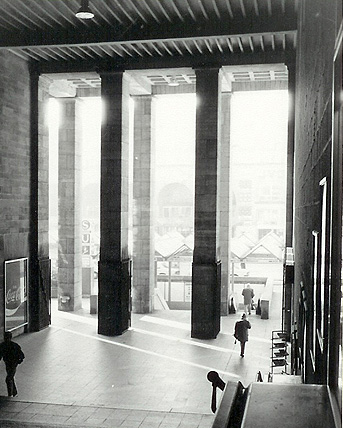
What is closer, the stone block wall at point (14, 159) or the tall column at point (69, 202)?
the stone block wall at point (14, 159)

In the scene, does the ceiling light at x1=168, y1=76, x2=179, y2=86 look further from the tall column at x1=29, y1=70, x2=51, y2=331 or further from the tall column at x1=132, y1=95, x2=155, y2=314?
the tall column at x1=29, y1=70, x2=51, y2=331

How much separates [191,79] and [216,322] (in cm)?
898

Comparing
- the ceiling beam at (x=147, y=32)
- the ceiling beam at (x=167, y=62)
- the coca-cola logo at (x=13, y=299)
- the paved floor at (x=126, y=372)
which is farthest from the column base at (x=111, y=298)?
the ceiling beam at (x=147, y=32)

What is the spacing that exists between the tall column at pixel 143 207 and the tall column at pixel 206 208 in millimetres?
4824

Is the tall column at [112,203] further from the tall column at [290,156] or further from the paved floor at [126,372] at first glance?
the tall column at [290,156]

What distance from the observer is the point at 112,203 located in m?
18.4

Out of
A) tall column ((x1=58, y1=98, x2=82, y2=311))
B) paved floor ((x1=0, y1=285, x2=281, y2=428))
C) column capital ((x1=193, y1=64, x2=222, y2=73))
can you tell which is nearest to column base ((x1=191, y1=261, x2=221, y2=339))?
A: paved floor ((x1=0, y1=285, x2=281, y2=428))

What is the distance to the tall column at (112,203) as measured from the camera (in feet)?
59.9

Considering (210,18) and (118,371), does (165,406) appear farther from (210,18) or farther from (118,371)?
(210,18)

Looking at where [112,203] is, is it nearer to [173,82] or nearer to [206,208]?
[206,208]

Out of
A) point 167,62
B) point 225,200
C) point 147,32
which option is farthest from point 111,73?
point 225,200

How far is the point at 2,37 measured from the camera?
1625 cm

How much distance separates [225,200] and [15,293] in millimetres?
8761

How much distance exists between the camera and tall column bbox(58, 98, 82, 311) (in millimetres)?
22766
